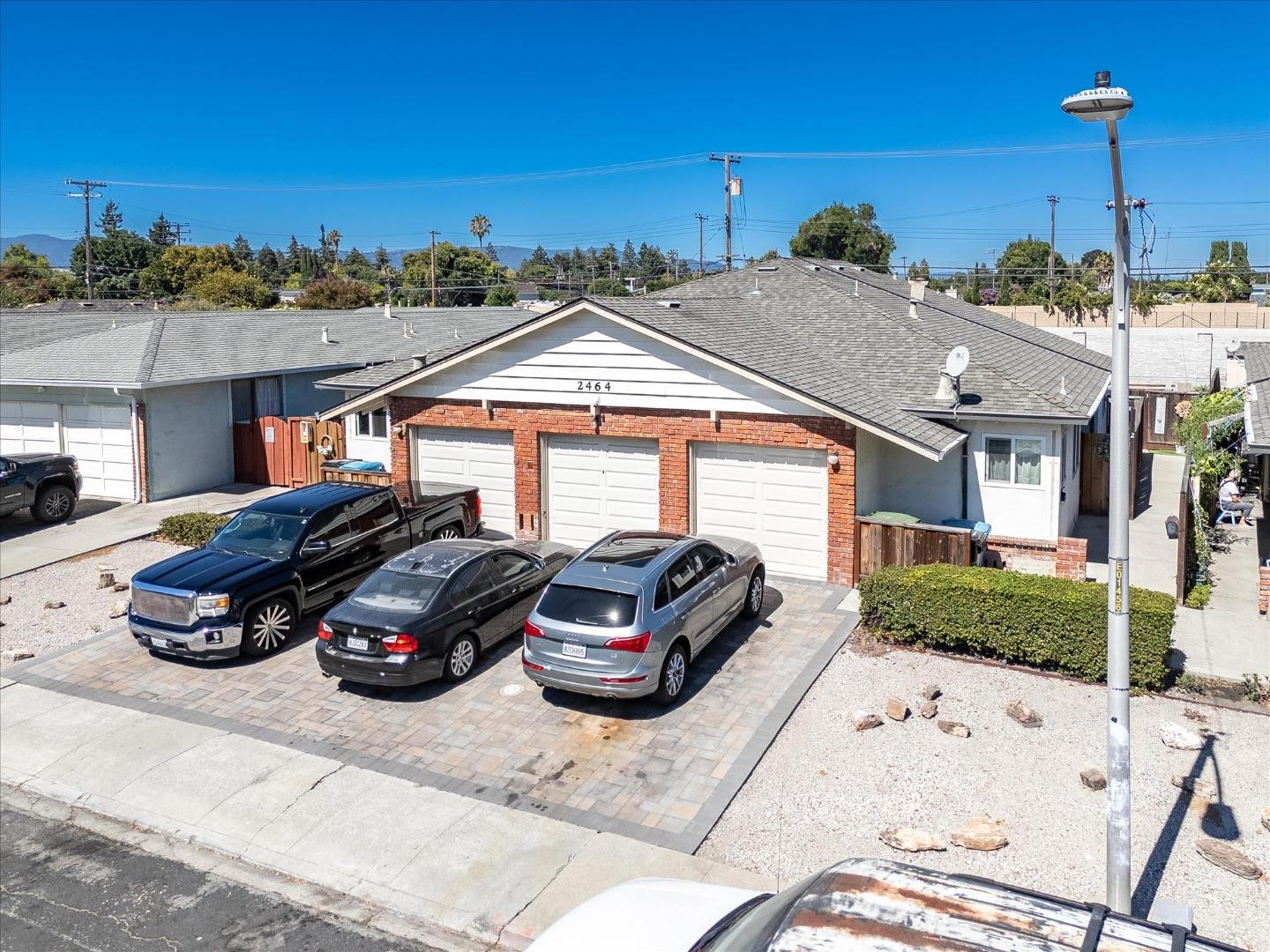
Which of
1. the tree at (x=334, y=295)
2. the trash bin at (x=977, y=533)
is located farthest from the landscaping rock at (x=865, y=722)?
the tree at (x=334, y=295)

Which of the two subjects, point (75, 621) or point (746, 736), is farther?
point (75, 621)

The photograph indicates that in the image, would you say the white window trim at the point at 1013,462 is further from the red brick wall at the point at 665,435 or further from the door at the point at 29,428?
the door at the point at 29,428

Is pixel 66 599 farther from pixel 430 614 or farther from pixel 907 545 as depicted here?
pixel 907 545

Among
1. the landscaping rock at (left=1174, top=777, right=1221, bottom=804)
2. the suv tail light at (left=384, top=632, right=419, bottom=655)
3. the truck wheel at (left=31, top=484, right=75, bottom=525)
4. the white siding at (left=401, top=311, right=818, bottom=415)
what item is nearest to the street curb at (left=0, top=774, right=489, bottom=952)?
the suv tail light at (left=384, top=632, right=419, bottom=655)

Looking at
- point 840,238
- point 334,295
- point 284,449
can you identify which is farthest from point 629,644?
point 840,238

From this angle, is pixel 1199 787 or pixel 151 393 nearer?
pixel 1199 787

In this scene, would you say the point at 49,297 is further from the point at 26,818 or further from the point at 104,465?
the point at 26,818

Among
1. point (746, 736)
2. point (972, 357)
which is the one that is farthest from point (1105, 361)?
point (746, 736)
